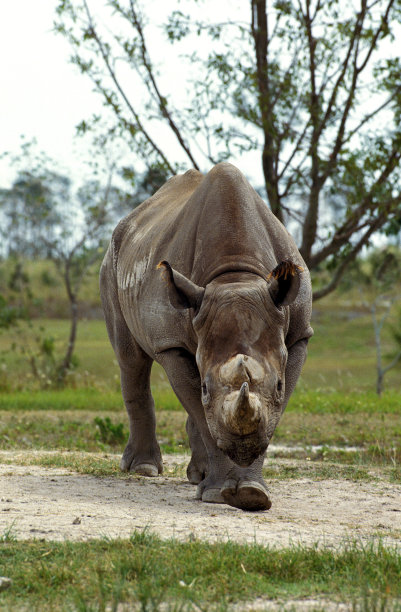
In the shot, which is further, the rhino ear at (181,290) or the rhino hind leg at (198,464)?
the rhino hind leg at (198,464)

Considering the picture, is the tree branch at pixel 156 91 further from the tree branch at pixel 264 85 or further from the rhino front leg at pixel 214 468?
the rhino front leg at pixel 214 468

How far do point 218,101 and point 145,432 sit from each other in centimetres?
506

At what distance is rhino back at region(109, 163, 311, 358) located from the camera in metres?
5.44

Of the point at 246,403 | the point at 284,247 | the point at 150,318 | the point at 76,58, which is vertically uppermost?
the point at 76,58

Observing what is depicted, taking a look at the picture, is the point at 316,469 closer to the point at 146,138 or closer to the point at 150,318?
the point at 150,318

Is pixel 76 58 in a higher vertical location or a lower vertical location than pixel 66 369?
higher

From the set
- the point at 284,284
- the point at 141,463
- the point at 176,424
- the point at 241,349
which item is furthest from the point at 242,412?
the point at 176,424

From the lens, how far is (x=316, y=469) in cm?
705

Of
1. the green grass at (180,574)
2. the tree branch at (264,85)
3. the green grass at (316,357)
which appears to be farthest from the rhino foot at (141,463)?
the green grass at (316,357)

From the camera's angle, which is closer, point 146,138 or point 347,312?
point 146,138

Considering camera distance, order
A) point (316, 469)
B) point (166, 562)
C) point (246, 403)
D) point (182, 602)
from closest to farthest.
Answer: point (182, 602)
point (166, 562)
point (246, 403)
point (316, 469)

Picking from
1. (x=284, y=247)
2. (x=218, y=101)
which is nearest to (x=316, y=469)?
(x=284, y=247)

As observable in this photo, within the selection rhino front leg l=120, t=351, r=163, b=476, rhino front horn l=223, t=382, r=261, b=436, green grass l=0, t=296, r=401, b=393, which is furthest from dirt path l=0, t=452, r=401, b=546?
green grass l=0, t=296, r=401, b=393

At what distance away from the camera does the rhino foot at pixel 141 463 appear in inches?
268
